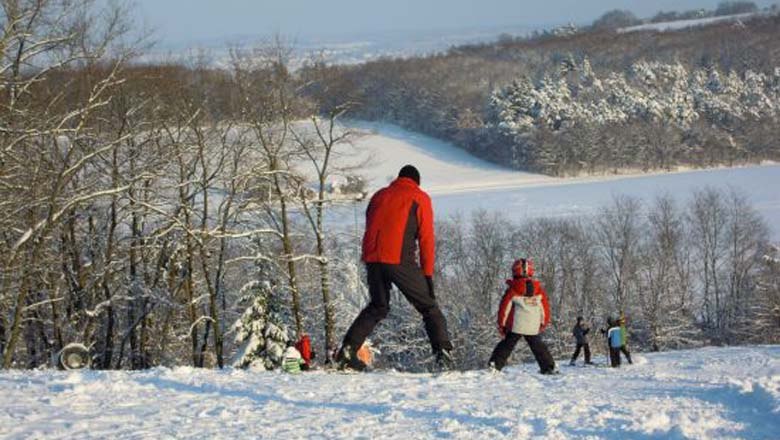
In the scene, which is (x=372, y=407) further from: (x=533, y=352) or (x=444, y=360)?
(x=533, y=352)

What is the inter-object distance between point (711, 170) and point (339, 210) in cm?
10011

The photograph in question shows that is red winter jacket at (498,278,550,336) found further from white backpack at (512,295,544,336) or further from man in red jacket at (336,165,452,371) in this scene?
man in red jacket at (336,165,452,371)

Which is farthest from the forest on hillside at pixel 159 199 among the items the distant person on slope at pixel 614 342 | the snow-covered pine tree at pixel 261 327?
the distant person on slope at pixel 614 342

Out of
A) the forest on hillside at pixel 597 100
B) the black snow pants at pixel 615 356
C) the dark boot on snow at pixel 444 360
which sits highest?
the forest on hillside at pixel 597 100

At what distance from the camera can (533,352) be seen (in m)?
10.3

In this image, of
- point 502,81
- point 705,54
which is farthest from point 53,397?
point 705,54

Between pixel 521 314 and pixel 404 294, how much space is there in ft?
7.79

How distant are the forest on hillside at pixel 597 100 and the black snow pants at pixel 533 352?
354 ft

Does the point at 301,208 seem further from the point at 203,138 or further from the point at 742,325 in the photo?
the point at 742,325

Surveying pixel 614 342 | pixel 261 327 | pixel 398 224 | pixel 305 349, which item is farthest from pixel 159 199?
pixel 398 224

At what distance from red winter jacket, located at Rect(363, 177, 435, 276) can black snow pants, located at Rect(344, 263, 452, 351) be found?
11 centimetres

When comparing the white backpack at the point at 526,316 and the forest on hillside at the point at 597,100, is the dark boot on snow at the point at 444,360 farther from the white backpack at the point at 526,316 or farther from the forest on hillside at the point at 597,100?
the forest on hillside at the point at 597,100

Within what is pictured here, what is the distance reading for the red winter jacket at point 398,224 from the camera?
8195 mm

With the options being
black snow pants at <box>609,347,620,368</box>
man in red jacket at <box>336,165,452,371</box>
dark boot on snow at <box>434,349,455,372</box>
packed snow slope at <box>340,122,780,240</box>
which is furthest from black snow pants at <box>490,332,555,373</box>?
packed snow slope at <box>340,122,780,240</box>
